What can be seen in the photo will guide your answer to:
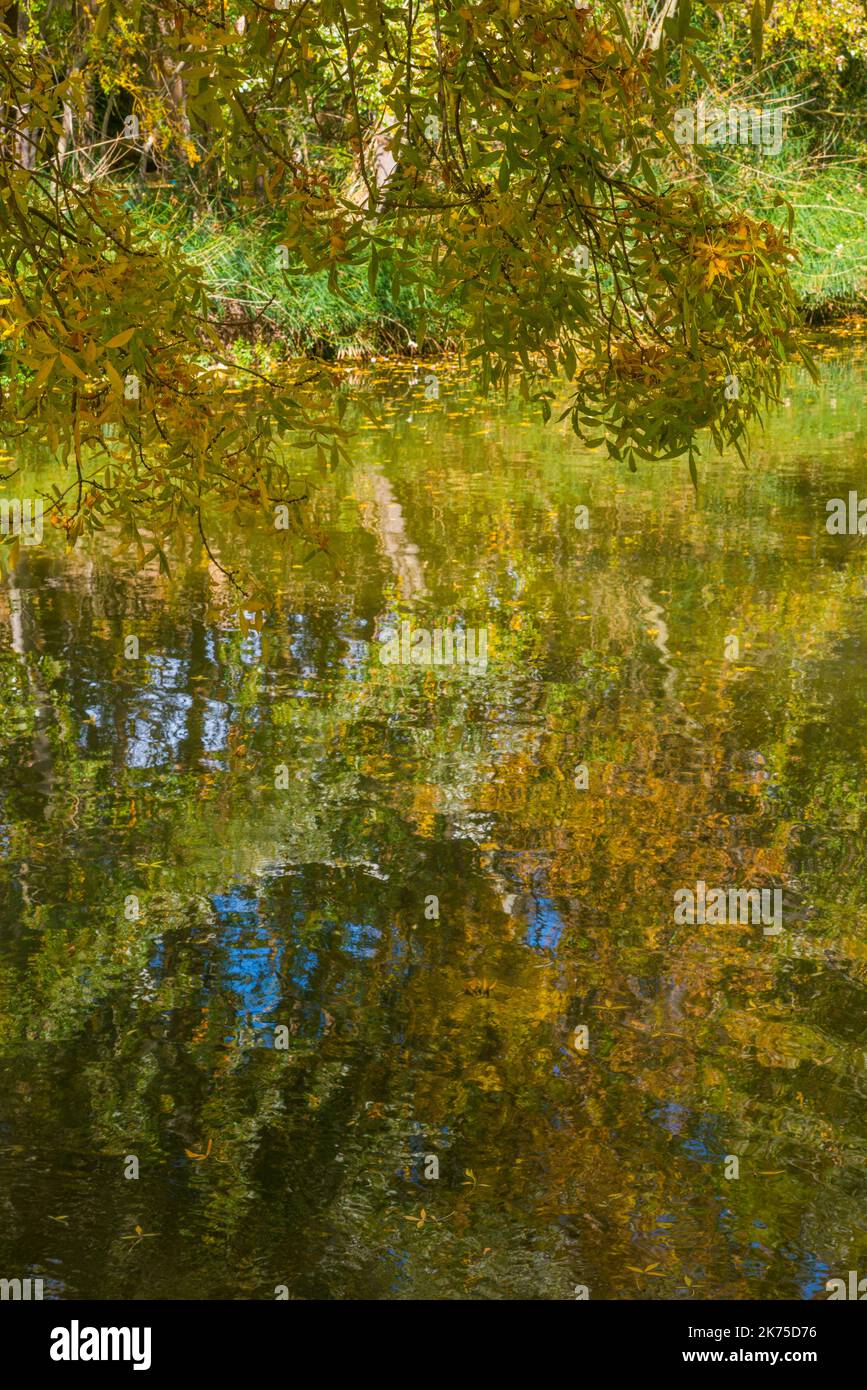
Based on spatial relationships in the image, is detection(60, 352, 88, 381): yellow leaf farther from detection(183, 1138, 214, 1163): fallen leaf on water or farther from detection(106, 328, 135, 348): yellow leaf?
detection(183, 1138, 214, 1163): fallen leaf on water

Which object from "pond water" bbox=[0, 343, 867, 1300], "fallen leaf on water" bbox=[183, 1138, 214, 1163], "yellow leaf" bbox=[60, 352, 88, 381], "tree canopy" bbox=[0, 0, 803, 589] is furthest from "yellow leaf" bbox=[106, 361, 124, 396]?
"fallen leaf on water" bbox=[183, 1138, 214, 1163]

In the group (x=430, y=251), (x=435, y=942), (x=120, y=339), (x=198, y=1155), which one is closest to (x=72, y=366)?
(x=120, y=339)

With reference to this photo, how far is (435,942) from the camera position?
6312mm

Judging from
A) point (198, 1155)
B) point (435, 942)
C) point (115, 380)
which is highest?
point (115, 380)

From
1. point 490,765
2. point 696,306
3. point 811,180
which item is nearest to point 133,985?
point 490,765

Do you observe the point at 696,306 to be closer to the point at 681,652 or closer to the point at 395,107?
the point at 395,107

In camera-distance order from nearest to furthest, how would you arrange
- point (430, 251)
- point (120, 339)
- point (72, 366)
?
point (72, 366)
point (120, 339)
point (430, 251)

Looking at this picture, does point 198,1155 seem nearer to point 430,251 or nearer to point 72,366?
point 72,366

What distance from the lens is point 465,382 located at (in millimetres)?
Result: 22953

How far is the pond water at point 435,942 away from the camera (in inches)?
184

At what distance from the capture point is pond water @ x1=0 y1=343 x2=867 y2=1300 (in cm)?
467
